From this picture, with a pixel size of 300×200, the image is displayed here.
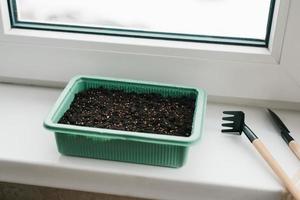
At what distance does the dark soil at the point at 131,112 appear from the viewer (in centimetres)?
64

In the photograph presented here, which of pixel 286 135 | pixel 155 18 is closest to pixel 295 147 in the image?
pixel 286 135

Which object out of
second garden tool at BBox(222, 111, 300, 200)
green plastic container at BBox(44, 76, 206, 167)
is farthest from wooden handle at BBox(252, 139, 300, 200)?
green plastic container at BBox(44, 76, 206, 167)

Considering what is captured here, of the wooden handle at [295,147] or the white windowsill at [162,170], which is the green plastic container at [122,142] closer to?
the white windowsill at [162,170]

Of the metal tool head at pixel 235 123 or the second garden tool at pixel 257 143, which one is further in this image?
the metal tool head at pixel 235 123

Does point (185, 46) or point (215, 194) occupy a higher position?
point (185, 46)

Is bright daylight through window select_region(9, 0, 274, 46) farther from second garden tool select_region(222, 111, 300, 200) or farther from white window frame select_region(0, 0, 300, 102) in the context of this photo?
second garden tool select_region(222, 111, 300, 200)

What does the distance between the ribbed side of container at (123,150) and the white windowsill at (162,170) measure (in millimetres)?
→ 10

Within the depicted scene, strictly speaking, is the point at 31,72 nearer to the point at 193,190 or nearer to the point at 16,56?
the point at 16,56

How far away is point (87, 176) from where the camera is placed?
24.7 inches

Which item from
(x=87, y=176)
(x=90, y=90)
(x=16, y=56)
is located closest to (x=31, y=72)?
(x=16, y=56)

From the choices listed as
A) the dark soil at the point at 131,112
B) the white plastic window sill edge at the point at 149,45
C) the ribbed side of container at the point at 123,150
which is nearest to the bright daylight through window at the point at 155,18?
the white plastic window sill edge at the point at 149,45

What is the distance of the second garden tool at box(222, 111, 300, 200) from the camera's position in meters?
0.58

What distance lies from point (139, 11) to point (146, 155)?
0.29m

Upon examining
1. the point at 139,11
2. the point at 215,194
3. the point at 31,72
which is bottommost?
the point at 215,194
